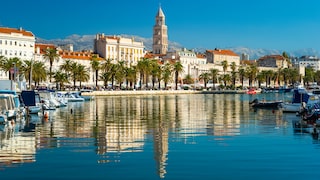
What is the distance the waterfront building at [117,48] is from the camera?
17425 cm

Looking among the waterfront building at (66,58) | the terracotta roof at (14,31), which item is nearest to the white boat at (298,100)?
the terracotta roof at (14,31)

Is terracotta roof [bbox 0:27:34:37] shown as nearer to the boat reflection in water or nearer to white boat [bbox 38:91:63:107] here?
white boat [bbox 38:91:63:107]

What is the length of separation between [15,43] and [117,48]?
44639mm

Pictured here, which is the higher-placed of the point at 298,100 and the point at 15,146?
the point at 298,100

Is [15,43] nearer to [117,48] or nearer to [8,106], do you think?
[117,48]

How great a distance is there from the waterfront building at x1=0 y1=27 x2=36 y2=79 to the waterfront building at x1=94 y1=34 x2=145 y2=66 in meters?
33.5

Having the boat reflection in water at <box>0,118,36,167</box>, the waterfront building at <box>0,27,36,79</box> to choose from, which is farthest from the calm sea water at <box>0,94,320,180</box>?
the waterfront building at <box>0,27,36,79</box>

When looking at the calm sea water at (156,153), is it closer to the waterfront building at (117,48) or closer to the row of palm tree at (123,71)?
the row of palm tree at (123,71)

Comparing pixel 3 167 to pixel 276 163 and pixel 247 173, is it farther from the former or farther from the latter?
pixel 276 163

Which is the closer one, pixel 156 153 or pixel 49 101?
pixel 156 153

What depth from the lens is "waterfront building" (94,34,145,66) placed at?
17425 centimetres

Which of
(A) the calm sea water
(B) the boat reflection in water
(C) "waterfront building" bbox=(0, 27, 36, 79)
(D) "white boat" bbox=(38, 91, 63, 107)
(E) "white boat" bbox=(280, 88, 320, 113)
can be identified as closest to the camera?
(A) the calm sea water

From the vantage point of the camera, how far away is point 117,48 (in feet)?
580

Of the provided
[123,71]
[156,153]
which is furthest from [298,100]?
[123,71]
